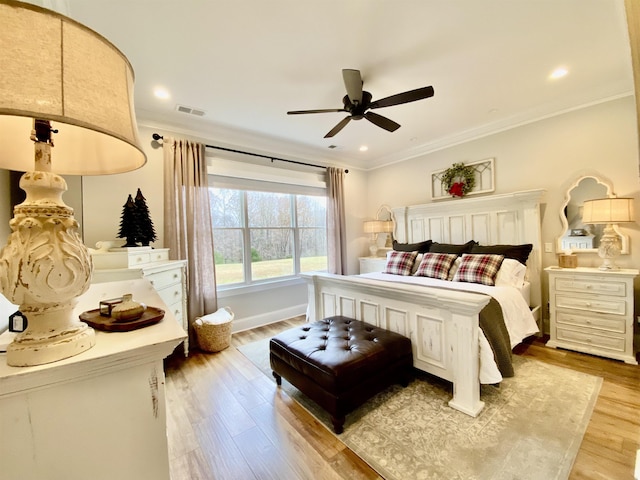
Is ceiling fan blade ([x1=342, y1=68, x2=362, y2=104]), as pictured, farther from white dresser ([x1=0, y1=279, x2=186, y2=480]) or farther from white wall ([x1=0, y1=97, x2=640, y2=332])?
white dresser ([x1=0, y1=279, x2=186, y2=480])

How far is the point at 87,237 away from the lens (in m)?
2.68

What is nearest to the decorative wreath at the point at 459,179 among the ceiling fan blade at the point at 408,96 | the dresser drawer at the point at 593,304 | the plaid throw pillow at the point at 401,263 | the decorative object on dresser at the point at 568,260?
the plaid throw pillow at the point at 401,263

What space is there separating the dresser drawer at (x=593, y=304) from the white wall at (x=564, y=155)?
0.39 meters

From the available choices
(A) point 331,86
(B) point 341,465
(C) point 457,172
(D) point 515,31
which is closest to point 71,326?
(B) point 341,465

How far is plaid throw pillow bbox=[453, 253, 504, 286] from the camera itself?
9.42ft

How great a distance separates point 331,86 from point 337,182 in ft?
7.00

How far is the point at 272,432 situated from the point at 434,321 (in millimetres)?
1370

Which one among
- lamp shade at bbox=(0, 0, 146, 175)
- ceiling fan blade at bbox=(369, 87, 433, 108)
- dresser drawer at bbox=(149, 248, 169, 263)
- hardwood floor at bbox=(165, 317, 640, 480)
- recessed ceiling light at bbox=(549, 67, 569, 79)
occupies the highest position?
recessed ceiling light at bbox=(549, 67, 569, 79)

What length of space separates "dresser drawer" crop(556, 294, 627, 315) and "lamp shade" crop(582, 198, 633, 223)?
76cm

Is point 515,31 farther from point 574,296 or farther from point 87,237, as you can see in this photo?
point 87,237

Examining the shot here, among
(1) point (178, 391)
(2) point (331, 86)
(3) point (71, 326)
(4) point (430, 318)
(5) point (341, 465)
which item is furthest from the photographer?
(2) point (331, 86)

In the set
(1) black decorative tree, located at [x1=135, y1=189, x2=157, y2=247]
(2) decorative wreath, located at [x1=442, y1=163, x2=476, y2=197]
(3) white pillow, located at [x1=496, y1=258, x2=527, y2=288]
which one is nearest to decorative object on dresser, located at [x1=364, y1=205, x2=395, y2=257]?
(2) decorative wreath, located at [x1=442, y1=163, x2=476, y2=197]

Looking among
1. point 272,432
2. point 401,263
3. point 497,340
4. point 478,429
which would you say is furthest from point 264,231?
point 478,429

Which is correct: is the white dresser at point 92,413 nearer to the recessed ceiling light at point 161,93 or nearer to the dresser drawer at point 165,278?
the dresser drawer at point 165,278
